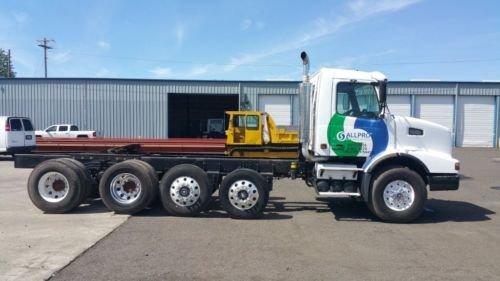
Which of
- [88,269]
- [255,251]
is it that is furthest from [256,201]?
[88,269]

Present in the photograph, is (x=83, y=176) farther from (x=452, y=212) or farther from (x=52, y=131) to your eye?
(x=52, y=131)

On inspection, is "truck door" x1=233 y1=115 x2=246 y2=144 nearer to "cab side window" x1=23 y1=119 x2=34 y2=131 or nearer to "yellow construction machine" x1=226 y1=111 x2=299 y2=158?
"yellow construction machine" x1=226 y1=111 x2=299 y2=158

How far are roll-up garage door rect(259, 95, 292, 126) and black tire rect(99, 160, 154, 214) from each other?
96.2 ft

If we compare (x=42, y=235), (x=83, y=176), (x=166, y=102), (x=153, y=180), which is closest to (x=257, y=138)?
(x=153, y=180)

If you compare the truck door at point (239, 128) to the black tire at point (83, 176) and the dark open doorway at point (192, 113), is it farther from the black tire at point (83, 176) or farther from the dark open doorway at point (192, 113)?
the dark open doorway at point (192, 113)

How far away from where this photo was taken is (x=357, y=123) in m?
9.51

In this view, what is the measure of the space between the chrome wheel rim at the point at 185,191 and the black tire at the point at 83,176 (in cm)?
177

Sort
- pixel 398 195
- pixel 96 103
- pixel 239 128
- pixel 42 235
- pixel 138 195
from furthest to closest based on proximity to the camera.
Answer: pixel 96 103, pixel 239 128, pixel 138 195, pixel 398 195, pixel 42 235

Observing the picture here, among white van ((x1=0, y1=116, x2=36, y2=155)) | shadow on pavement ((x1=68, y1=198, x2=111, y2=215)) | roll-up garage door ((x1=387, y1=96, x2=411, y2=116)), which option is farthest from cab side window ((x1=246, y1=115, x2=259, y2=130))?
roll-up garage door ((x1=387, y1=96, x2=411, y2=116))

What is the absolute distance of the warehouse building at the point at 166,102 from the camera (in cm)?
3812

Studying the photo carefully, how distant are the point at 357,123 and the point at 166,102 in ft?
98.6

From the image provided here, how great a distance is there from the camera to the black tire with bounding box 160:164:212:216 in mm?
9688

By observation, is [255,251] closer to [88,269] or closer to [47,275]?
[88,269]

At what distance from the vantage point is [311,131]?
32.6 feet
